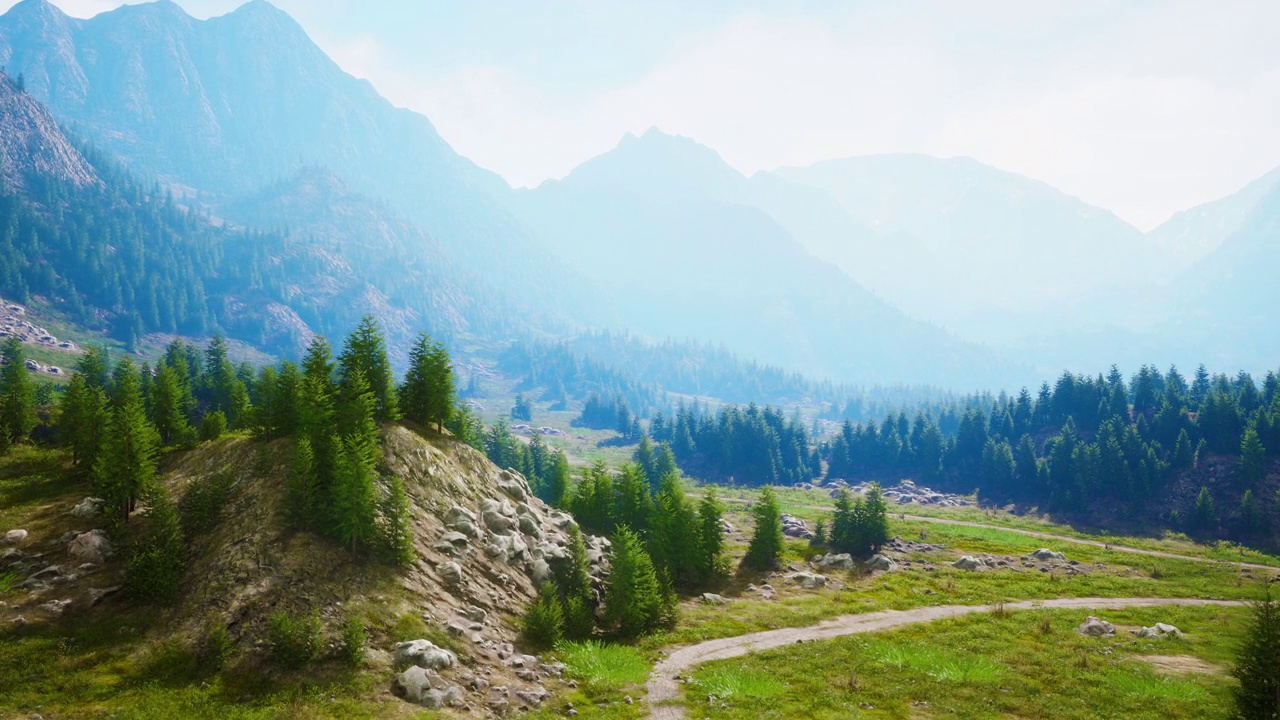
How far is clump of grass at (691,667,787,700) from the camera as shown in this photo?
44.0 m

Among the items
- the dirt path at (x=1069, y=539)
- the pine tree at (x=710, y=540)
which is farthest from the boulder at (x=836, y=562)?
the dirt path at (x=1069, y=539)

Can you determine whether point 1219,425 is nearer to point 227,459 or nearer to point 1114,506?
point 1114,506

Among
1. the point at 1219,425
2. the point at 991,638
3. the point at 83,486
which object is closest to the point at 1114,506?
the point at 1219,425

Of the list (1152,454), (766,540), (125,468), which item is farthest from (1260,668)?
(1152,454)

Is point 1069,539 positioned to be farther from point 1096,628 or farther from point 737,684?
point 737,684

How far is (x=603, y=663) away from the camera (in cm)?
4884

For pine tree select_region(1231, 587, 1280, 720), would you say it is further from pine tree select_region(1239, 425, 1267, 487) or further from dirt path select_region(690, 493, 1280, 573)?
pine tree select_region(1239, 425, 1267, 487)

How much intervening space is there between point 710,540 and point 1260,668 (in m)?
61.4

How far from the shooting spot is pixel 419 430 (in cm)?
6475

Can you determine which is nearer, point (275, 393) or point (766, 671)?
point (766, 671)

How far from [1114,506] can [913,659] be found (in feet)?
478

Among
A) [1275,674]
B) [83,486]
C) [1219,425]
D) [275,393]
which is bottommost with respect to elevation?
[83,486]

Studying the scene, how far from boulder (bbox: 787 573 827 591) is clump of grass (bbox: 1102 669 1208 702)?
38102 millimetres

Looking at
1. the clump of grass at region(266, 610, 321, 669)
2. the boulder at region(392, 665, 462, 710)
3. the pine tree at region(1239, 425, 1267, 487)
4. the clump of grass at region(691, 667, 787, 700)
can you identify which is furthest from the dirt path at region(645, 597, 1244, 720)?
the pine tree at region(1239, 425, 1267, 487)
